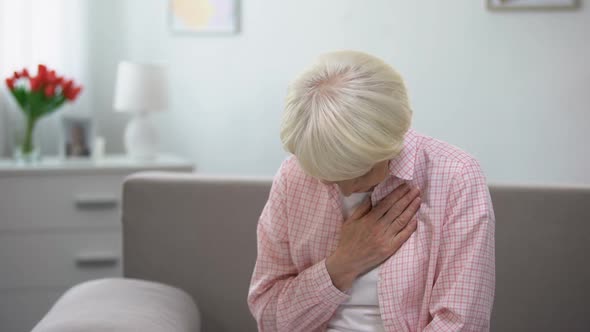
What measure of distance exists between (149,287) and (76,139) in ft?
5.08

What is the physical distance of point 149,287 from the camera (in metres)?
1.74

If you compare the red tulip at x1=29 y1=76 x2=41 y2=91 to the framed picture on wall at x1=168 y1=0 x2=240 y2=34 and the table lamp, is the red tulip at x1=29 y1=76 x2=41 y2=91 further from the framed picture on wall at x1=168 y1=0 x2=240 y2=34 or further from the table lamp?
the framed picture on wall at x1=168 y1=0 x2=240 y2=34

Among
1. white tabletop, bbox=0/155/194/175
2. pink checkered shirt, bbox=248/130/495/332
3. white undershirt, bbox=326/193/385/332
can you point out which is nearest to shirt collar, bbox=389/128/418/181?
pink checkered shirt, bbox=248/130/495/332

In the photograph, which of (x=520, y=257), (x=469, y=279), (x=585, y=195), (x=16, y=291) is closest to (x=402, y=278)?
(x=469, y=279)

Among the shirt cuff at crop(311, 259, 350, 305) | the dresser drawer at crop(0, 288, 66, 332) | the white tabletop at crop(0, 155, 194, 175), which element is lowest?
the dresser drawer at crop(0, 288, 66, 332)

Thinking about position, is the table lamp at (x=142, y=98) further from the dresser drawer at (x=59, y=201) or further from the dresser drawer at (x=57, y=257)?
the dresser drawer at (x=57, y=257)

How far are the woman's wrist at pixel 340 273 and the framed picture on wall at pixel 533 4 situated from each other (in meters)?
2.19

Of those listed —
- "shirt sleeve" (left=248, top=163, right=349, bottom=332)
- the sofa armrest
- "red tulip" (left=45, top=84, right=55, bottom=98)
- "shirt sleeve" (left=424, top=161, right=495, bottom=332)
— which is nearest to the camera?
"shirt sleeve" (left=424, top=161, right=495, bottom=332)

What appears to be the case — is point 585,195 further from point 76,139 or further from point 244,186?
point 76,139

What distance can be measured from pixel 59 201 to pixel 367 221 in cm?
188

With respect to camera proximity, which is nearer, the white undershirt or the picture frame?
the white undershirt

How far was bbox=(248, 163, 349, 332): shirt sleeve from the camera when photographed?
139 centimetres

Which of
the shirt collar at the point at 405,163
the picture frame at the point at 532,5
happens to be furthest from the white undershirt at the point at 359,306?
the picture frame at the point at 532,5

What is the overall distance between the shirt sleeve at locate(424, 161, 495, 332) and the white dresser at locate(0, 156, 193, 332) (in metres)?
1.89
